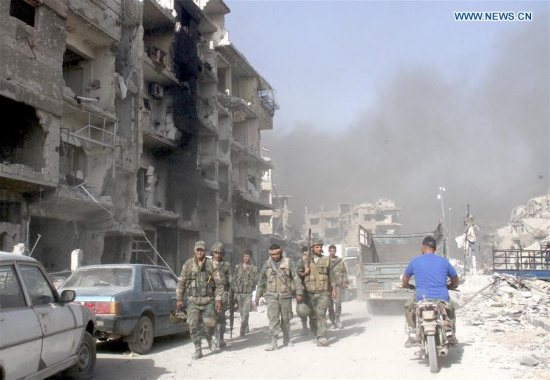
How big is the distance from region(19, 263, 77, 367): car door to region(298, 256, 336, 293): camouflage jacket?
4.36 metres

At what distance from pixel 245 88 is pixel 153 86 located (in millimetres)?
11795

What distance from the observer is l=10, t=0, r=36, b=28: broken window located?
1462cm

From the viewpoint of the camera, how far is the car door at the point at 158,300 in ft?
27.1

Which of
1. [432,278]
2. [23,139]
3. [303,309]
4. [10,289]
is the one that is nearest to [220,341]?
[303,309]

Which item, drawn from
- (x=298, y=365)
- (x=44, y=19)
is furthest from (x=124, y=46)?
(x=298, y=365)

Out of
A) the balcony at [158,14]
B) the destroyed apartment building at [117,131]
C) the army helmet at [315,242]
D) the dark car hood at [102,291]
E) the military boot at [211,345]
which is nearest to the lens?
the dark car hood at [102,291]

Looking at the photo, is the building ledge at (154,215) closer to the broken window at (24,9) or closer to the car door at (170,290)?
the broken window at (24,9)

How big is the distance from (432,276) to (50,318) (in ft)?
14.8

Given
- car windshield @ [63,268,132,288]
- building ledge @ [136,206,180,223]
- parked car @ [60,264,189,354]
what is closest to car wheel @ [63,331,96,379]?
parked car @ [60,264,189,354]

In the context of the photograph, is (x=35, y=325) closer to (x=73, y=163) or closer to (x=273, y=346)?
(x=273, y=346)

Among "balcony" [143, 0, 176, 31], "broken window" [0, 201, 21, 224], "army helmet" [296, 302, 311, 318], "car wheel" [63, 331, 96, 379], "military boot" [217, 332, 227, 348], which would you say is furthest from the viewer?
"balcony" [143, 0, 176, 31]

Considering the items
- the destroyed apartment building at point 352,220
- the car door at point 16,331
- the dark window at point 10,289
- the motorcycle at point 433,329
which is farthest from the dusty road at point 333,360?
the destroyed apartment building at point 352,220

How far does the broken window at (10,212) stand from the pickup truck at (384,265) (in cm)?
970

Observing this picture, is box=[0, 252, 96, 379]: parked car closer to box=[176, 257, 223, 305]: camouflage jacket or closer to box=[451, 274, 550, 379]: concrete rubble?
box=[176, 257, 223, 305]: camouflage jacket
